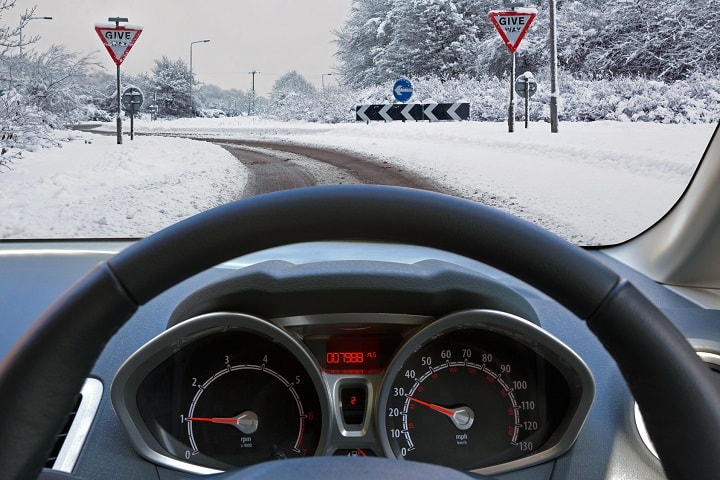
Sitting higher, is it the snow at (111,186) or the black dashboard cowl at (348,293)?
the snow at (111,186)

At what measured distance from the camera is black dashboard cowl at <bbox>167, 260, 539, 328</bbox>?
168 centimetres

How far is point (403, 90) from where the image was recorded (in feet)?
8.08

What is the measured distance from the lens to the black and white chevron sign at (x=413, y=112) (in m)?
2.41

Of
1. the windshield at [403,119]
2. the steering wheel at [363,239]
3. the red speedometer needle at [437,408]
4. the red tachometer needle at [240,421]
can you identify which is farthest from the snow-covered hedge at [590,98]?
the steering wheel at [363,239]

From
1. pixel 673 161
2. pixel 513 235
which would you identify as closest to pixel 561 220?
pixel 673 161

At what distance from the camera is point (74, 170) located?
261 centimetres

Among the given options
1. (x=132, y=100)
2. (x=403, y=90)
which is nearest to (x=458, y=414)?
(x=403, y=90)

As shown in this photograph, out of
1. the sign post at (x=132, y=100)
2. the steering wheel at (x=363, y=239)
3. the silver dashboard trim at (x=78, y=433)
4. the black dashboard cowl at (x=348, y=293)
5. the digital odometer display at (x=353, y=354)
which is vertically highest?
the sign post at (x=132, y=100)

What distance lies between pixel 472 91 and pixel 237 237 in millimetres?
1712

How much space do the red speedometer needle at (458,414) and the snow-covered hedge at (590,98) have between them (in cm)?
→ 96

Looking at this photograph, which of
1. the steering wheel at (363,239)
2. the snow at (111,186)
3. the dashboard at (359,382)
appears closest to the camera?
the steering wheel at (363,239)

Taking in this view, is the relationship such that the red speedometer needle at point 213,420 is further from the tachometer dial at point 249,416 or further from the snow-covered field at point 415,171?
the snow-covered field at point 415,171

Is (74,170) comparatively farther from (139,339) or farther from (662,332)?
(662,332)

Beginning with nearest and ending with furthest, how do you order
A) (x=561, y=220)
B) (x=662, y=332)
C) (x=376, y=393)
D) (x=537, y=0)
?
(x=662, y=332), (x=376, y=393), (x=537, y=0), (x=561, y=220)
